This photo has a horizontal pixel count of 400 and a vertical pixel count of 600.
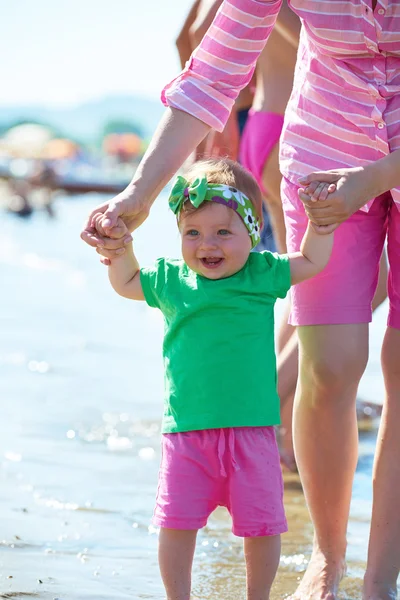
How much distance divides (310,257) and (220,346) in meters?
0.31

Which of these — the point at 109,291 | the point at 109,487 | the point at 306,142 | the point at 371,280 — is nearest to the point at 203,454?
the point at 371,280

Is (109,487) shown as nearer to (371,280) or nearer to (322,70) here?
(371,280)

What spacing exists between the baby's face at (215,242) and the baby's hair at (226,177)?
4 cm

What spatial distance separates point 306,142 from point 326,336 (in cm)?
50

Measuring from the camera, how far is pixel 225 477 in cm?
248

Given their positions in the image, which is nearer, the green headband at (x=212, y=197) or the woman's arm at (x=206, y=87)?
the green headband at (x=212, y=197)

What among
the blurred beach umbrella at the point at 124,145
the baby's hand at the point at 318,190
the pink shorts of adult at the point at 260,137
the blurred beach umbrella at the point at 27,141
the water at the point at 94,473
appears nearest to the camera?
the baby's hand at the point at 318,190

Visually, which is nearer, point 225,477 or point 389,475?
point 225,477

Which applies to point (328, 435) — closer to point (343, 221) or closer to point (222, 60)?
point (343, 221)

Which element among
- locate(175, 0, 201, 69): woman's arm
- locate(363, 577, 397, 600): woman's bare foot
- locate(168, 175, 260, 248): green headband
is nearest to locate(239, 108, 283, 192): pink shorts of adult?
locate(175, 0, 201, 69): woman's arm

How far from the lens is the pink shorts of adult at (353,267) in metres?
2.73

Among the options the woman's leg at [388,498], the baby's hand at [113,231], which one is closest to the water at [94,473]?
the woman's leg at [388,498]

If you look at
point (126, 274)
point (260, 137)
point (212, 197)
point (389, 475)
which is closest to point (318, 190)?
point (212, 197)

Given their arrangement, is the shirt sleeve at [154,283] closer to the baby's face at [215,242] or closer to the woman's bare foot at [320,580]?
the baby's face at [215,242]
